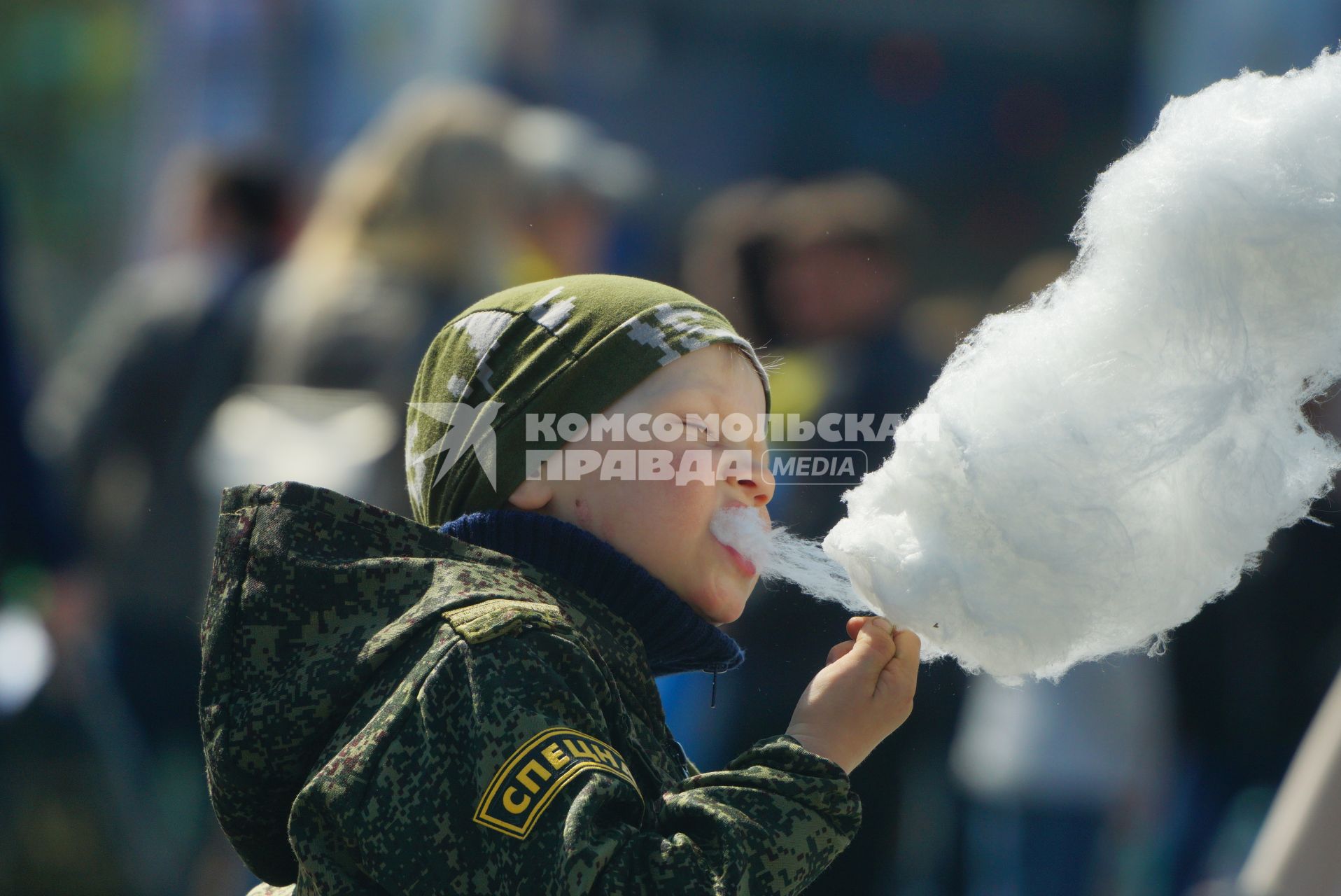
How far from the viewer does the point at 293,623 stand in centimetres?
152

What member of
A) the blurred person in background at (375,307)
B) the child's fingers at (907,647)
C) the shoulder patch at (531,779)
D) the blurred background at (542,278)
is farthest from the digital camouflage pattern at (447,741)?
the blurred person in background at (375,307)

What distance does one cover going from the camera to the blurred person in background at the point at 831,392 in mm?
1972

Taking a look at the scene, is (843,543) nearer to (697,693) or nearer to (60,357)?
(697,693)

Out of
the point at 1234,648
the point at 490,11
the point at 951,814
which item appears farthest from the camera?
the point at 490,11

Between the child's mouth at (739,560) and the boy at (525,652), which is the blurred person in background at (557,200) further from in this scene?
the child's mouth at (739,560)

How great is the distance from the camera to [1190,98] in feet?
5.20

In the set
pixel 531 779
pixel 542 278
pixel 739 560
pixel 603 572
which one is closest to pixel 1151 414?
pixel 739 560

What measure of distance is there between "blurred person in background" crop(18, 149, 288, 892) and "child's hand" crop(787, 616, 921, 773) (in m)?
2.11

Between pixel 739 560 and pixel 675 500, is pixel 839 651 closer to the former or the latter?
pixel 739 560

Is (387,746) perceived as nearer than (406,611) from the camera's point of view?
Yes

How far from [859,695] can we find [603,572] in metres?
0.32

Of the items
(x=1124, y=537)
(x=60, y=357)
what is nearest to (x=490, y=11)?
(x=60, y=357)

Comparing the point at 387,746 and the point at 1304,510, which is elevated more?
the point at 1304,510

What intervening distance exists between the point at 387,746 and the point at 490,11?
16.3 ft
